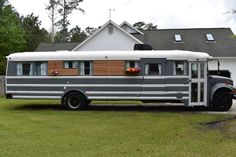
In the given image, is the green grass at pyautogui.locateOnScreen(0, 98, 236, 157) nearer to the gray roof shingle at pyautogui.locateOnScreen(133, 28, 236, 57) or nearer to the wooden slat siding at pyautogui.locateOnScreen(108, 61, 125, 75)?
the wooden slat siding at pyautogui.locateOnScreen(108, 61, 125, 75)

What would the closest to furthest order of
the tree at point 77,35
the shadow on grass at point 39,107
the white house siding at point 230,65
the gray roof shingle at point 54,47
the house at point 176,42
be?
1. the shadow on grass at point 39,107
2. the white house siding at point 230,65
3. the house at point 176,42
4. the gray roof shingle at point 54,47
5. the tree at point 77,35

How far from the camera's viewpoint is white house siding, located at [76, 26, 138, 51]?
128 ft

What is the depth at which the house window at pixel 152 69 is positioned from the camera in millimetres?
19422

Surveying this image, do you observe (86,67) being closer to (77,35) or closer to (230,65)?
(230,65)

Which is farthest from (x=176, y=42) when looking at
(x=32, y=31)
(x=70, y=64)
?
(x=32, y=31)

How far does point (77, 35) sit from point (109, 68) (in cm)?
6039

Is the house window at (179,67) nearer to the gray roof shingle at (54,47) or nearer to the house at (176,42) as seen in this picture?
the house at (176,42)

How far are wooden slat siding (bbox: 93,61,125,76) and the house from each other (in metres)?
18.3

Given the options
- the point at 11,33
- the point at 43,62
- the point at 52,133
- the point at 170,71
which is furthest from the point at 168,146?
the point at 11,33

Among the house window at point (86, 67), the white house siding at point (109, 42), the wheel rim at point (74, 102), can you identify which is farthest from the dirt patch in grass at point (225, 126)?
the white house siding at point (109, 42)

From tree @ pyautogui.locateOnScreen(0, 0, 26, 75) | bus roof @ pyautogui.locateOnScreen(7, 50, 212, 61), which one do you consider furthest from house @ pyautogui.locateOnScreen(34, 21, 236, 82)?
bus roof @ pyautogui.locateOnScreen(7, 50, 212, 61)

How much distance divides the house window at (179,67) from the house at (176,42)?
60.9ft

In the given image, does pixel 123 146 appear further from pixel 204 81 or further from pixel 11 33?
pixel 11 33

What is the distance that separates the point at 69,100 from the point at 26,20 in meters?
55.0
